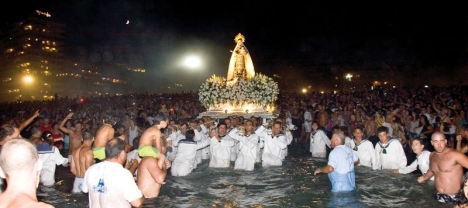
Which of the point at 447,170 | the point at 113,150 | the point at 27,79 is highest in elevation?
the point at 27,79

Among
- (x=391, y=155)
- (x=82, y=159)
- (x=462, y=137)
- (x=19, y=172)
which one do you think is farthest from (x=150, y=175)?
(x=462, y=137)

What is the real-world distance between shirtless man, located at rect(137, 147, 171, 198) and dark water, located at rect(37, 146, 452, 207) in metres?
0.34

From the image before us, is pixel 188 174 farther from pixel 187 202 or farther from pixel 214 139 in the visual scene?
pixel 187 202

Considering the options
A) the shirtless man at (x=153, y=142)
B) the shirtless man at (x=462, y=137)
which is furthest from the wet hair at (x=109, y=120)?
the shirtless man at (x=462, y=137)

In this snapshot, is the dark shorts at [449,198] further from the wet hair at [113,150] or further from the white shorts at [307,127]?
the white shorts at [307,127]

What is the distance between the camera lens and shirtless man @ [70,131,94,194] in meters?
7.35

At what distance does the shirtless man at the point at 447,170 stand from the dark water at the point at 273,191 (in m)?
0.38

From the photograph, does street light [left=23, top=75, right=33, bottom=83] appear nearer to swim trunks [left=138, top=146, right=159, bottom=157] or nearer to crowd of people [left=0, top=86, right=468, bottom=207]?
crowd of people [left=0, top=86, right=468, bottom=207]

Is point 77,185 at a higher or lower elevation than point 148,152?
lower

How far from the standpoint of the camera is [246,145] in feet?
34.8

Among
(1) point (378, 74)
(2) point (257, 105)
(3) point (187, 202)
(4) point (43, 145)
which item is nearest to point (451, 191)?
(3) point (187, 202)

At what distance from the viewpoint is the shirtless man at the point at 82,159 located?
7.35 metres

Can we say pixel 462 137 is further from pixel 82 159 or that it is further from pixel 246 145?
pixel 82 159

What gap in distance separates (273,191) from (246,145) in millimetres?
2363
